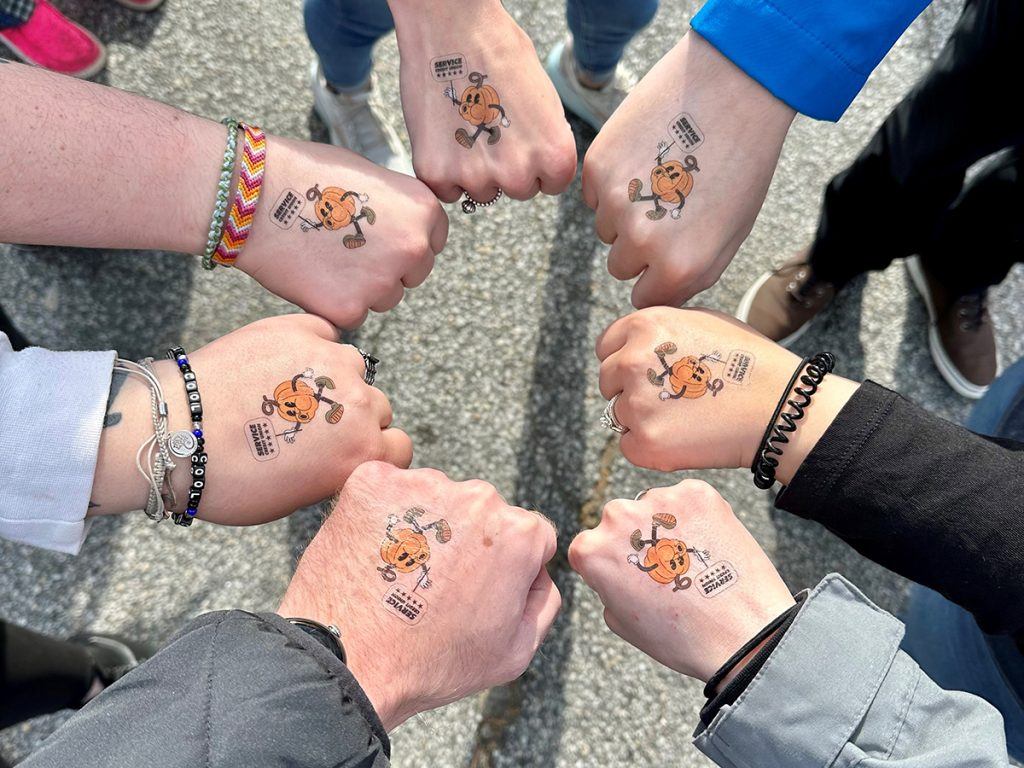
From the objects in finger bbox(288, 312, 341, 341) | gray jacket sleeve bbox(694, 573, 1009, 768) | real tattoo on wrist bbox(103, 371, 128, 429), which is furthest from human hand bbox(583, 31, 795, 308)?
real tattoo on wrist bbox(103, 371, 128, 429)

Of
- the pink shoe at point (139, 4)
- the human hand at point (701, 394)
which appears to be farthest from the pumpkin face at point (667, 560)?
the pink shoe at point (139, 4)

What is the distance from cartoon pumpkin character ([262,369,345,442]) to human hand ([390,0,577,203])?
1.67 feet

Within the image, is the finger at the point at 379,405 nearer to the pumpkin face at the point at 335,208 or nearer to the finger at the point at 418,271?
the finger at the point at 418,271

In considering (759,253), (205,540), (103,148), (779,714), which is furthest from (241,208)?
(759,253)

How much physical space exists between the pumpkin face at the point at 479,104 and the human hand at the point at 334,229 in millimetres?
181

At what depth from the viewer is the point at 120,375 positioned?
4.17 ft

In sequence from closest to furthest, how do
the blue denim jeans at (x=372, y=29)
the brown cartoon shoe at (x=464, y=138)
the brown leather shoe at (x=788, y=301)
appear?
the brown cartoon shoe at (x=464, y=138)
the blue denim jeans at (x=372, y=29)
the brown leather shoe at (x=788, y=301)

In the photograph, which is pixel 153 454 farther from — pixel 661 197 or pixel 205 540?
pixel 661 197

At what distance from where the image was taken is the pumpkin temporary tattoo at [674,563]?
4.29 feet

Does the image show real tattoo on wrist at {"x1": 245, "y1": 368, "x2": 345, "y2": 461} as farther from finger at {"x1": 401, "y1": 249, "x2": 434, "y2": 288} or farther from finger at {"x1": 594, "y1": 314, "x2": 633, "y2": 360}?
finger at {"x1": 594, "y1": 314, "x2": 633, "y2": 360}

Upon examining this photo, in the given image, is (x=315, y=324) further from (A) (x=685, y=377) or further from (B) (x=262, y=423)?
(A) (x=685, y=377)

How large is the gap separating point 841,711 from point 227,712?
957 millimetres

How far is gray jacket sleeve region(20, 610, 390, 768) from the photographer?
0.86 meters

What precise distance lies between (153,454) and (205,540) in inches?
33.0
